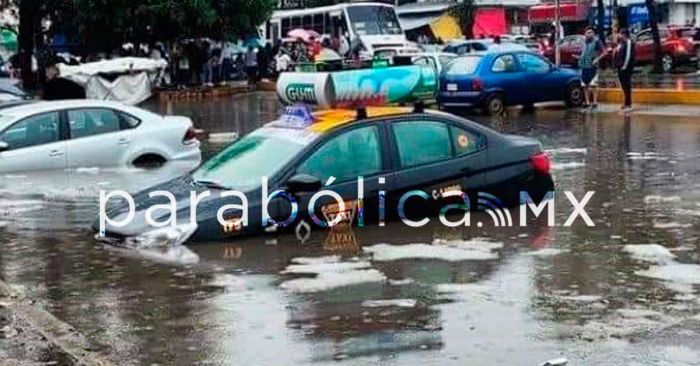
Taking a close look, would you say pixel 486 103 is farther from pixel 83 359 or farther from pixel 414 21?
pixel 414 21

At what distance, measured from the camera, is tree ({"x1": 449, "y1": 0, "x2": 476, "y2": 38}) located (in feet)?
199

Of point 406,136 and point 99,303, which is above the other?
point 406,136

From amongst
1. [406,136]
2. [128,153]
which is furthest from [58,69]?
[406,136]

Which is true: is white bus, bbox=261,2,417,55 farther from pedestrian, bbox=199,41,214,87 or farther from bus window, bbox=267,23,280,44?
pedestrian, bbox=199,41,214,87

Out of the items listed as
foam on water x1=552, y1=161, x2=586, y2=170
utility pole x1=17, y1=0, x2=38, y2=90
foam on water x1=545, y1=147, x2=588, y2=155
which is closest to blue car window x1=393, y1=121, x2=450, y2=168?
foam on water x1=552, y1=161, x2=586, y2=170

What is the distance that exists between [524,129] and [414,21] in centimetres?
4681

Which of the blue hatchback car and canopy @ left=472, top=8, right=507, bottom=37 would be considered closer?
the blue hatchback car

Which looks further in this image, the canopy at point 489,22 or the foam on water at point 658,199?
the canopy at point 489,22

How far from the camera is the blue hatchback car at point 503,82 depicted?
25.7 metres

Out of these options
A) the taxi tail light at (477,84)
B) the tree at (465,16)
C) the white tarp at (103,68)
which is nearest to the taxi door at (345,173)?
the taxi tail light at (477,84)

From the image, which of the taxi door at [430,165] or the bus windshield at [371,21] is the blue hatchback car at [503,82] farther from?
the bus windshield at [371,21]

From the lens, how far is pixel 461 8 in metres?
60.8

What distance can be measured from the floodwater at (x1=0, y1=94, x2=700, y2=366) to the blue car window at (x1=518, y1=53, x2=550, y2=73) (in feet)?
41.3

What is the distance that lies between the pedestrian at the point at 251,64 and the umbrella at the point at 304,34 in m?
5.43
